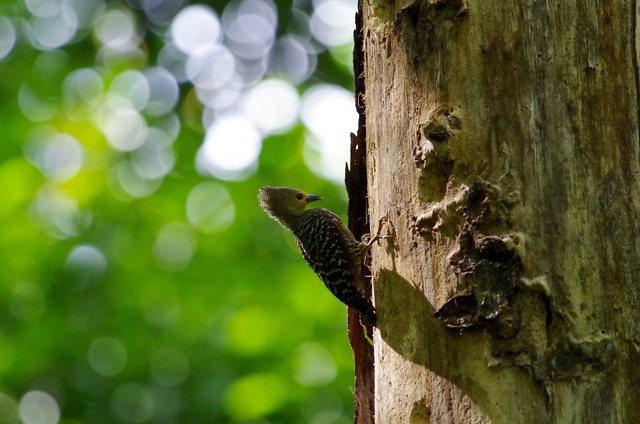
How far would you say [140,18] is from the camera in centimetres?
1317

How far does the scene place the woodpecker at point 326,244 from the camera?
14.9 feet

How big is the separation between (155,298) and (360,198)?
464cm

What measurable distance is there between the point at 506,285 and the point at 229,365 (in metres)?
5.17

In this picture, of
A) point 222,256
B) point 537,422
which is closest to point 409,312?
point 537,422

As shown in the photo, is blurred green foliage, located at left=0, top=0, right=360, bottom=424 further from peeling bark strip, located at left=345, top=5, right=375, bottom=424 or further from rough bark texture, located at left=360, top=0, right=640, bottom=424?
rough bark texture, located at left=360, top=0, right=640, bottom=424

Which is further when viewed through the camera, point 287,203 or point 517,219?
point 287,203

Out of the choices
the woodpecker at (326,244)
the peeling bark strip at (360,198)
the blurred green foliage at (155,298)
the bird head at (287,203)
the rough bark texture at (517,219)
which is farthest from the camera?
the blurred green foliage at (155,298)

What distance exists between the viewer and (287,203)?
627 cm

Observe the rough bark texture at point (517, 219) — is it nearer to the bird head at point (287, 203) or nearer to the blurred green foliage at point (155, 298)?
the bird head at point (287, 203)

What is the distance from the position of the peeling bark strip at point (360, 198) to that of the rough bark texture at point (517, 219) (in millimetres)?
720

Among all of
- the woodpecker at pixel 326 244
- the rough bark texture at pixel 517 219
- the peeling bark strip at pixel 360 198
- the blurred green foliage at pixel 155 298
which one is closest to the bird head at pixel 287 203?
the woodpecker at pixel 326 244

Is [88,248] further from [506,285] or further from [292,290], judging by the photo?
[506,285]

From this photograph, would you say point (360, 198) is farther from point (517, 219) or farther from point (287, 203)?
point (287, 203)

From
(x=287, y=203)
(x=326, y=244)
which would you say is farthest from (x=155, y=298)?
(x=326, y=244)
